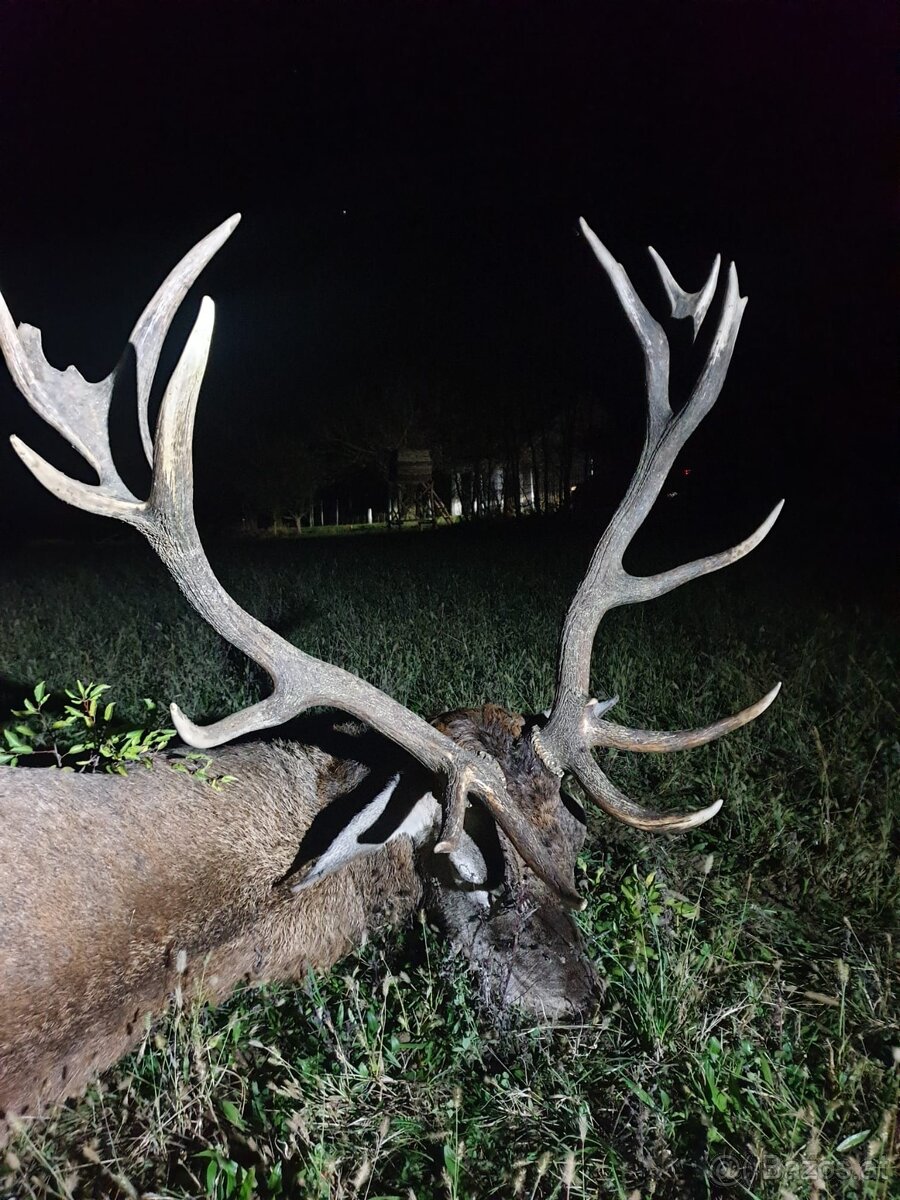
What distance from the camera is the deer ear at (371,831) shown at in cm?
263

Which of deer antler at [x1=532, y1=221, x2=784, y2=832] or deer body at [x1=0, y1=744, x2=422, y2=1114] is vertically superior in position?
deer antler at [x1=532, y1=221, x2=784, y2=832]

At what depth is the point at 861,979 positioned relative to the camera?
232 centimetres

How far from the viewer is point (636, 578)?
281 cm

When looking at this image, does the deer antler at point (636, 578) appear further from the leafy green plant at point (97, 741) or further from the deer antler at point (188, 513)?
the leafy green plant at point (97, 741)

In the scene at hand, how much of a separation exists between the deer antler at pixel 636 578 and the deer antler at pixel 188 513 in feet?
1.16

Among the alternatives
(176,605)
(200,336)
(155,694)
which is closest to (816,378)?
(176,605)

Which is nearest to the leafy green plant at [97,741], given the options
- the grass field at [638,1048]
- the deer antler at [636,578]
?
the grass field at [638,1048]

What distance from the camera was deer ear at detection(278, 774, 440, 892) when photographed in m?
2.63

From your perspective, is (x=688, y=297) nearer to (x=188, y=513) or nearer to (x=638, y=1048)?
(x=188, y=513)

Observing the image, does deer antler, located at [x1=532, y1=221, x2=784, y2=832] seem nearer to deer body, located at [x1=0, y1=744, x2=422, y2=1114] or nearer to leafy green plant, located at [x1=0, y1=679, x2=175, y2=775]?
deer body, located at [x1=0, y1=744, x2=422, y2=1114]

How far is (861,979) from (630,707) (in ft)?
7.44

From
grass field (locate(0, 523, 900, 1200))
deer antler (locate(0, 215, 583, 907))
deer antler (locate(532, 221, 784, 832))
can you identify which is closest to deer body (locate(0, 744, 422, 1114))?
grass field (locate(0, 523, 900, 1200))

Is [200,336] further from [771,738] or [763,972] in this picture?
[771,738]

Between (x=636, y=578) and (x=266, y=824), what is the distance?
1.75 m
